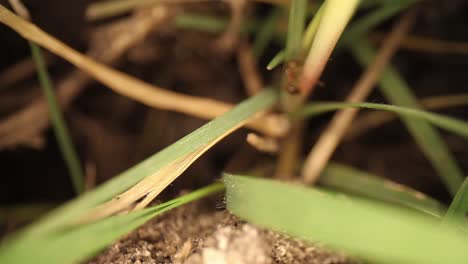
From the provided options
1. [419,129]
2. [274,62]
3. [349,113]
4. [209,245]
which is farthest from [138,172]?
[419,129]

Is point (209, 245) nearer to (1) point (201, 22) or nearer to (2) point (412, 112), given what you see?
(2) point (412, 112)

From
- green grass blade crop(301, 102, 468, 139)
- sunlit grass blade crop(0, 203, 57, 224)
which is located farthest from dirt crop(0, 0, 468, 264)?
green grass blade crop(301, 102, 468, 139)

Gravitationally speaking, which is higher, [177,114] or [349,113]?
[177,114]

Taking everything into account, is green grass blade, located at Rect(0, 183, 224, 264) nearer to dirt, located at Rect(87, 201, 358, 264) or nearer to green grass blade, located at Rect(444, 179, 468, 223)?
dirt, located at Rect(87, 201, 358, 264)

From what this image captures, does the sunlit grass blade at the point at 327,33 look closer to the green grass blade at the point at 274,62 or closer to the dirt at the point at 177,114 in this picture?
the green grass blade at the point at 274,62

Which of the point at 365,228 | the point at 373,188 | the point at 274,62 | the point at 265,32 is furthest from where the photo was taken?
the point at 265,32

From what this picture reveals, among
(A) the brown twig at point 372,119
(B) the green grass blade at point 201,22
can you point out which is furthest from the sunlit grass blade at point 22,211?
(A) the brown twig at point 372,119
